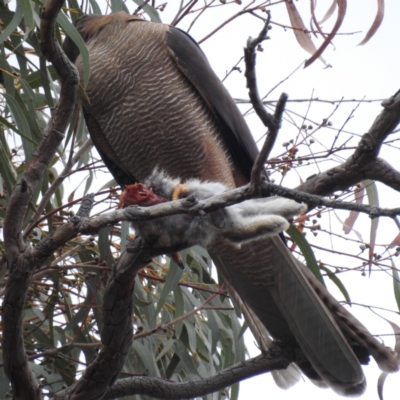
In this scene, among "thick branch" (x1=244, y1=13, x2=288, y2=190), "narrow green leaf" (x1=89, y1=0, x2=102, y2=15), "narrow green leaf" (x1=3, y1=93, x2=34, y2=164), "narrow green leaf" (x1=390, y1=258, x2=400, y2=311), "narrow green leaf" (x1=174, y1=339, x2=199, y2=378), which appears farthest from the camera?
"narrow green leaf" (x1=89, y1=0, x2=102, y2=15)

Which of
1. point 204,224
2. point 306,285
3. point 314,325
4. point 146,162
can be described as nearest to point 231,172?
point 146,162

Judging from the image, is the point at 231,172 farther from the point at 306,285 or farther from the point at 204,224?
the point at 204,224

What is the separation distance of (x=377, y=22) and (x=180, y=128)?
84 centimetres

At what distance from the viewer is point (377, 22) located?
7.41ft

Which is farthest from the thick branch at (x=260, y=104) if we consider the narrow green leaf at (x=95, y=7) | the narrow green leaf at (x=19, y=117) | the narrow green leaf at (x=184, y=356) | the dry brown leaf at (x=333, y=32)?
the narrow green leaf at (x=95, y=7)

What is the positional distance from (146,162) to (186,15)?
25.7 inches

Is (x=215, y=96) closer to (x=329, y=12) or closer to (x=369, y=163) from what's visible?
(x=329, y=12)

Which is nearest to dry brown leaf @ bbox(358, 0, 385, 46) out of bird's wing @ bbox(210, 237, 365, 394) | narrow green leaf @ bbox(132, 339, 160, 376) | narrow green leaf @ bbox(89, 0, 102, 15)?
bird's wing @ bbox(210, 237, 365, 394)

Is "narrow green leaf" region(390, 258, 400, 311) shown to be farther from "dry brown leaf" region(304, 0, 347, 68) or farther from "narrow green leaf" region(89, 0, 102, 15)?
"narrow green leaf" region(89, 0, 102, 15)

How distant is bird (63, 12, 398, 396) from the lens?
2.53m

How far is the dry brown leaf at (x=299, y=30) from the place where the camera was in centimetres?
252

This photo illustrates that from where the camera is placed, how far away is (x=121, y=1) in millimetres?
2795

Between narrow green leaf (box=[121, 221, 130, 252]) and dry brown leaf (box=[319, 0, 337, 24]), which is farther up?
dry brown leaf (box=[319, 0, 337, 24])

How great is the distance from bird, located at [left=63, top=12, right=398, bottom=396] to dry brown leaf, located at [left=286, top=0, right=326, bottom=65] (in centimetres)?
39
